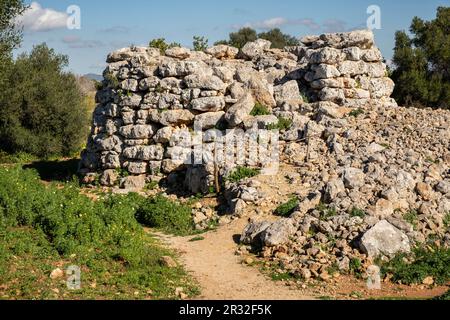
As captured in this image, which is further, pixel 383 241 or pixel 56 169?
pixel 56 169

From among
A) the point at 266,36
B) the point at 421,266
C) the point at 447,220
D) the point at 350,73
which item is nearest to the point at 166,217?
the point at 421,266

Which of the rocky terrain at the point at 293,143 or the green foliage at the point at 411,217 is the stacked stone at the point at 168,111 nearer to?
the rocky terrain at the point at 293,143

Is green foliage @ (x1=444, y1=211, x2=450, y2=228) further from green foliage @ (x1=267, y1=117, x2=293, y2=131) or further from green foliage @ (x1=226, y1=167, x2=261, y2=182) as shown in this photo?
green foliage @ (x1=267, y1=117, x2=293, y2=131)

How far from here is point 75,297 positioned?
381 inches

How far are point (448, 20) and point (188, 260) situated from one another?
2325 centimetres

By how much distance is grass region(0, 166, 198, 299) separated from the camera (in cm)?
1012

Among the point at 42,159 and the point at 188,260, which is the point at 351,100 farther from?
the point at 42,159

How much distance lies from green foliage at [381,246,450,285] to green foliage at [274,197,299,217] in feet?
10.7

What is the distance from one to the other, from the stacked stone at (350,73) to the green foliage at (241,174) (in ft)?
16.6

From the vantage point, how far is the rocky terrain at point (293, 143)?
12.9 metres

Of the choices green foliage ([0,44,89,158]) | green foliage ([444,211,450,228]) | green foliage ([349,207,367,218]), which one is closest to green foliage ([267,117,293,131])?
green foliage ([349,207,367,218])

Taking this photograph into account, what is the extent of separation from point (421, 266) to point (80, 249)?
7.67 metres

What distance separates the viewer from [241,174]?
16453mm

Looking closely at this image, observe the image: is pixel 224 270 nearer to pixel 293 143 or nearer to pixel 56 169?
pixel 293 143
